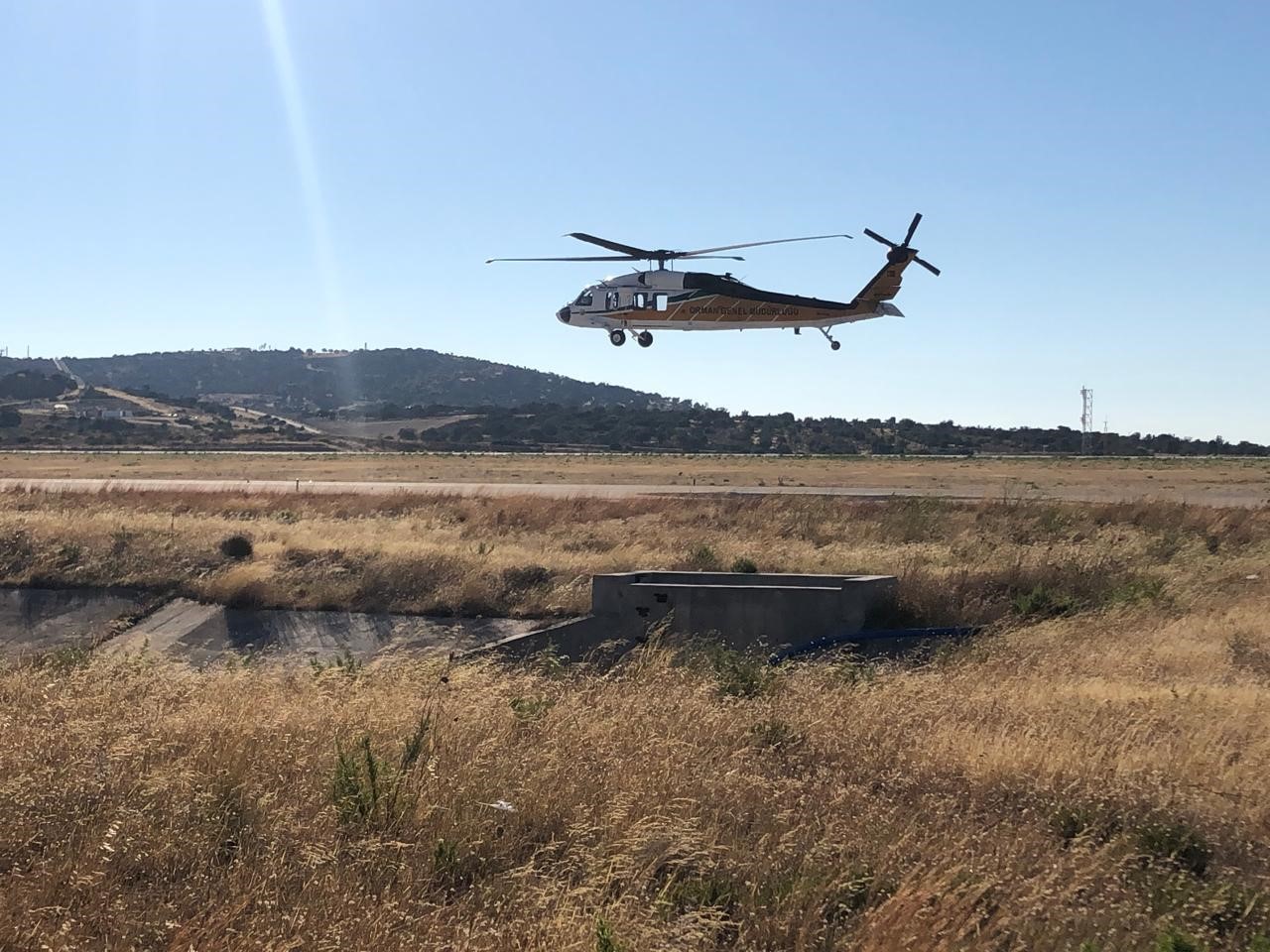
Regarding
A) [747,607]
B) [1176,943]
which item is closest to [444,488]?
[747,607]

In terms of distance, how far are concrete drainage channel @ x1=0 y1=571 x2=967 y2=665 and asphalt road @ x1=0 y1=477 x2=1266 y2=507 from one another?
21417 mm

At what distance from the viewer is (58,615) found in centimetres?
2141

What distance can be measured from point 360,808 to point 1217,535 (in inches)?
1010

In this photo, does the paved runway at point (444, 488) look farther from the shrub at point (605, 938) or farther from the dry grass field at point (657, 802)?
the shrub at point (605, 938)

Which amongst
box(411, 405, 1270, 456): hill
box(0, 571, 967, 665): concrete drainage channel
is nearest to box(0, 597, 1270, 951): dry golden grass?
box(0, 571, 967, 665): concrete drainage channel

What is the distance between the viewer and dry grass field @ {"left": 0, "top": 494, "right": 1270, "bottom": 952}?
16.6 feet

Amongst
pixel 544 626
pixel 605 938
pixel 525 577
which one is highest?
pixel 605 938

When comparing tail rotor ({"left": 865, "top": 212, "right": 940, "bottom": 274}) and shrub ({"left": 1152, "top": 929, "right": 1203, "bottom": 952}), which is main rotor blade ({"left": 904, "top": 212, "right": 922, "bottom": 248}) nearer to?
tail rotor ({"left": 865, "top": 212, "right": 940, "bottom": 274})

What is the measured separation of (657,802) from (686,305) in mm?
27278

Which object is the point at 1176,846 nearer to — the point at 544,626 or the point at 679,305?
the point at 544,626

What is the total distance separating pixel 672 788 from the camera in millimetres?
6723

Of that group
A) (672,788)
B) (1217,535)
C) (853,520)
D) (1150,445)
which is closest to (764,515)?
(853,520)

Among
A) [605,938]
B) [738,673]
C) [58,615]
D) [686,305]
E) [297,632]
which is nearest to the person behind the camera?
[605,938]

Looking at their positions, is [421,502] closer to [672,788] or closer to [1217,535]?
[1217,535]
